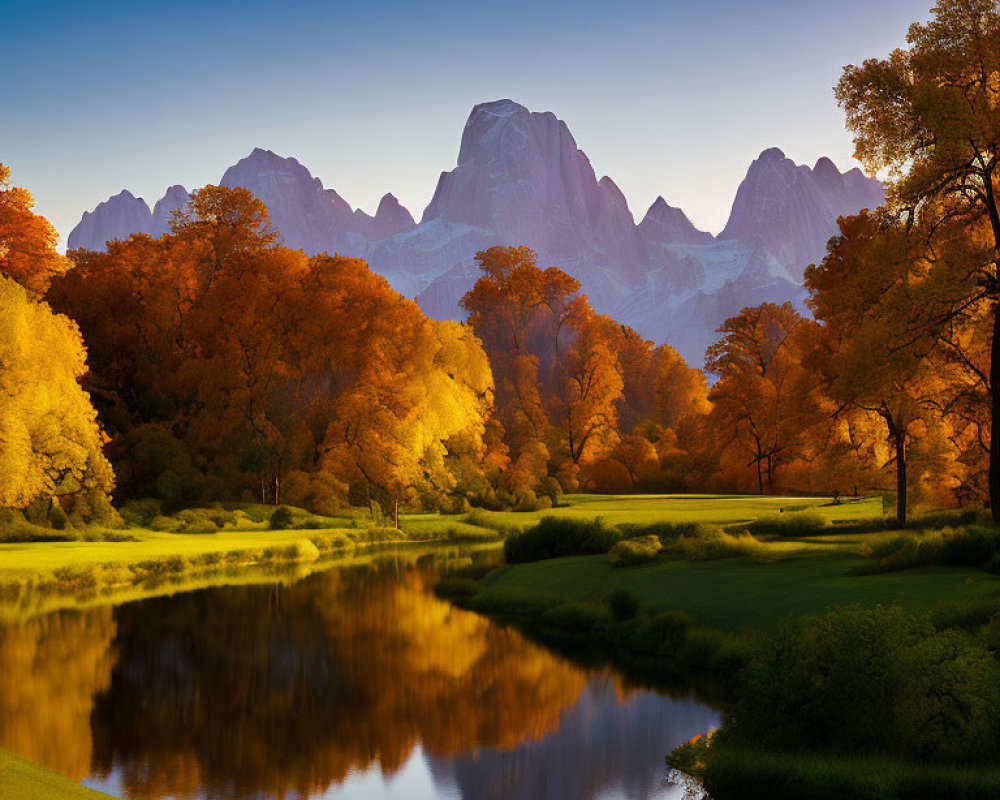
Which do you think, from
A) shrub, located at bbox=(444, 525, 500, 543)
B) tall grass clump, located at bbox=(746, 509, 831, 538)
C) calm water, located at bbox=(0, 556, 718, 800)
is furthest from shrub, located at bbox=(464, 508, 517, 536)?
calm water, located at bbox=(0, 556, 718, 800)

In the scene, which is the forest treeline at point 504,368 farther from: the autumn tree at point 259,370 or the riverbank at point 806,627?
the riverbank at point 806,627

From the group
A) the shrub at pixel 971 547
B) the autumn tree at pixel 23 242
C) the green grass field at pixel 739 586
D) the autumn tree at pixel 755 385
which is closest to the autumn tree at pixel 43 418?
the autumn tree at pixel 23 242

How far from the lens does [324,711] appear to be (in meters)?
17.8

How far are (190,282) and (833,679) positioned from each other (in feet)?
174

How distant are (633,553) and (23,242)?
41.6 meters

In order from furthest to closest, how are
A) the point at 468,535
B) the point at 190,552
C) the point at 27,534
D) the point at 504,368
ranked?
1. the point at 504,368
2. the point at 468,535
3. the point at 27,534
4. the point at 190,552

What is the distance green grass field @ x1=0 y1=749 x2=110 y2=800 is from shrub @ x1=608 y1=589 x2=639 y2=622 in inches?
598

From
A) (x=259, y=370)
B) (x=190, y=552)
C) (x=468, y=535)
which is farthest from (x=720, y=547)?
(x=259, y=370)

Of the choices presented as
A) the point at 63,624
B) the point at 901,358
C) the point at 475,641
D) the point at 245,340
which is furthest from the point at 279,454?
the point at 901,358

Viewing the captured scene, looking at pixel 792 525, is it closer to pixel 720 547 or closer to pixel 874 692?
pixel 720 547

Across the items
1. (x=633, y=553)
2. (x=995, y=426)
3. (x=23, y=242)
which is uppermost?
(x=23, y=242)

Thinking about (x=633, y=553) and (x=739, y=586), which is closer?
(x=739, y=586)

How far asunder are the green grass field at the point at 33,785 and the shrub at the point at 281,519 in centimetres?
3662

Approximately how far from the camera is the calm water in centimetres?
1386
